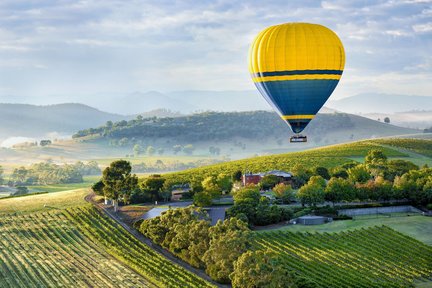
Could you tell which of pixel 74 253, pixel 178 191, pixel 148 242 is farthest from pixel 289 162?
pixel 74 253

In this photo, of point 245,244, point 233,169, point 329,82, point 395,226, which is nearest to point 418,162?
point 233,169

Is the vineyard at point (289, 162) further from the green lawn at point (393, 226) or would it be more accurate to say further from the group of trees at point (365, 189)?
the green lawn at point (393, 226)

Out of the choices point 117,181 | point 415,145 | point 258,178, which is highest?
point 415,145

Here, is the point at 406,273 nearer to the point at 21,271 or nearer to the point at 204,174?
the point at 21,271

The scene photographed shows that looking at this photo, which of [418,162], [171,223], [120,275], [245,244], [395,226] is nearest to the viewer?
[245,244]

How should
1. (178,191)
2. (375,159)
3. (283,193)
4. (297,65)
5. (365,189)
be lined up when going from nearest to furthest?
(297,65) < (283,193) < (365,189) < (178,191) < (375,159)

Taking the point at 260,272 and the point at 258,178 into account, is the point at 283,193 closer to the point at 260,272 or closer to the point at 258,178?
the point at 258,178

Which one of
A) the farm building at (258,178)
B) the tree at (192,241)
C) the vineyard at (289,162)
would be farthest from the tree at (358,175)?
the tree at (192,241)
